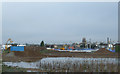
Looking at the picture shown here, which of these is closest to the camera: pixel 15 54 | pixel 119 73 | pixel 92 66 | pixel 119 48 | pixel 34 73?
pixel 119 73

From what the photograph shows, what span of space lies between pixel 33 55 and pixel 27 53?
57.2 inches

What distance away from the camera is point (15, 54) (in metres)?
34.9

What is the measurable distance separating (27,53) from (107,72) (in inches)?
997

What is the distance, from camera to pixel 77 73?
12656 millimetres

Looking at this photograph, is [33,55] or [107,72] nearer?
[107,72]

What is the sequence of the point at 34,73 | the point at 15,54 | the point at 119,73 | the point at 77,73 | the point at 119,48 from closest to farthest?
the point at 119,73 < the point at 77,73 < the point at 34,73 < the point at 15,54 < the point at 119,48

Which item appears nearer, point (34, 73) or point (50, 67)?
point (34, 73)

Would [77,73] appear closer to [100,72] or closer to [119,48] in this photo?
[100,72]

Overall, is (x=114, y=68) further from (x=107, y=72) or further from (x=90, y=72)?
(x=90, y=72)

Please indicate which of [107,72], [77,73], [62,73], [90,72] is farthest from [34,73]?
[107,72]

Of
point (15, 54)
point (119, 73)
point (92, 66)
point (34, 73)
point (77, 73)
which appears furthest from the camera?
point (15, 54)

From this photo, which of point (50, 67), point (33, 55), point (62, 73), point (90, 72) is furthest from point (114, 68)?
point (33, 55)

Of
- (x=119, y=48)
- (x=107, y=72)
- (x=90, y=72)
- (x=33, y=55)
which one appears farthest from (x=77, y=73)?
(x=119, y=48)

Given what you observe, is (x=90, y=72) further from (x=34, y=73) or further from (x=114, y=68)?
(x=34, y=73)
